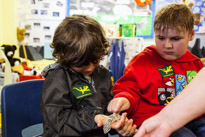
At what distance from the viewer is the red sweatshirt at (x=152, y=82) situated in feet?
3.05

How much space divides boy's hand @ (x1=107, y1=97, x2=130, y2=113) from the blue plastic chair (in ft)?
1.32

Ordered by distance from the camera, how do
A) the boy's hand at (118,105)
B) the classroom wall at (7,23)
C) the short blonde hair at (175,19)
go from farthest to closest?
the classroom wall at (7,23), the short blonde hair at (175,19), the boy's hand at (118,105)

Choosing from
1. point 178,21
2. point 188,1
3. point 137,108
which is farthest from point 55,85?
point 188,1

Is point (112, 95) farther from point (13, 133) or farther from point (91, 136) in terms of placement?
point (13, 133)

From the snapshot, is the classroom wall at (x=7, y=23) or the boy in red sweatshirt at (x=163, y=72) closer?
the boy in red sweatshirt at (x=163, y=72)

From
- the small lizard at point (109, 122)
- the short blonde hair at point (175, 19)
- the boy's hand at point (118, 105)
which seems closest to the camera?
the small lizard at point (109, 122)

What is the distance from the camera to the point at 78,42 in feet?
2.50

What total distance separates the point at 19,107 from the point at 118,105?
0.46m

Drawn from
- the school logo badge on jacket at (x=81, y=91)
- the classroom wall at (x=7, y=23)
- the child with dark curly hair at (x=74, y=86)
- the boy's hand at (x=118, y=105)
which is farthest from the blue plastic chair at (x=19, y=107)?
the classroom wall at (x=7, y=23)

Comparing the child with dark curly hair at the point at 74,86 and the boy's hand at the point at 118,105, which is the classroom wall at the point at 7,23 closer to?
the child with dark curly hair at the point at 74,86

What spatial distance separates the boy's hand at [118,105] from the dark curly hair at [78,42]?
0.62 feet

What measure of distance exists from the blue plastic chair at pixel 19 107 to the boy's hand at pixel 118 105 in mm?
402

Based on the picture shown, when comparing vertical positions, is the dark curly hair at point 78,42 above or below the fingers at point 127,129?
above

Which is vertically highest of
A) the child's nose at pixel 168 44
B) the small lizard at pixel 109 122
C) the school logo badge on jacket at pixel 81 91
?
the child's nose at pixel 168 44
